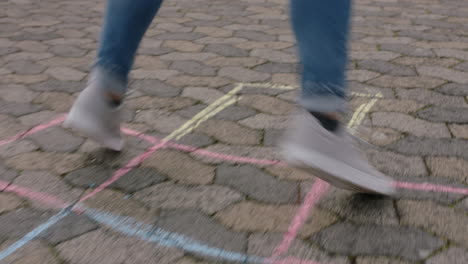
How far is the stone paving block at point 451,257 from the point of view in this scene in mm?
1378

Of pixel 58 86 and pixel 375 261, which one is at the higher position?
pixel 375 261

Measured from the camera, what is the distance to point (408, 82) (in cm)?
281

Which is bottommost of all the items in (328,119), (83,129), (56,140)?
(56,140)

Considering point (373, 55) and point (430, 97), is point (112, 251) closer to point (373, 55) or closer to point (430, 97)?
point (430, 97)

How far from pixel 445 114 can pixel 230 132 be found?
0.98m

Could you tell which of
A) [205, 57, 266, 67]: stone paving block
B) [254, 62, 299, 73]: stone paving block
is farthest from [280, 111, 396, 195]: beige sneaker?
[205, 57, 266, 67]: stone paving block

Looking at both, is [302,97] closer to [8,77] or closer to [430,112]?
[430,112]

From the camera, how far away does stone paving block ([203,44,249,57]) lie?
3362mm

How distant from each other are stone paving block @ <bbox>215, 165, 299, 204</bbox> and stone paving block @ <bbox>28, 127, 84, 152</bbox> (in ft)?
2.06

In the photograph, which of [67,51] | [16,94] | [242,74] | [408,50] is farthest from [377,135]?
[67,51]

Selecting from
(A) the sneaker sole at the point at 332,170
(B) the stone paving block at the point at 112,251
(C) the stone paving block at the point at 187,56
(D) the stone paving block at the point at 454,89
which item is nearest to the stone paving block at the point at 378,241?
(A) the sneaker sole at the point at 332,170

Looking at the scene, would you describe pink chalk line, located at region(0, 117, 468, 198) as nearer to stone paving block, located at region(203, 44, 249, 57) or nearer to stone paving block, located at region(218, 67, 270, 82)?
stone paving block, located at region(218, 67, 270, 82)

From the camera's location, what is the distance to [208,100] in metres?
2.56

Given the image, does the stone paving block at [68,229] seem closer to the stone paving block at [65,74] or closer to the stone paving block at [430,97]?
the stone paving block at [65,74]
